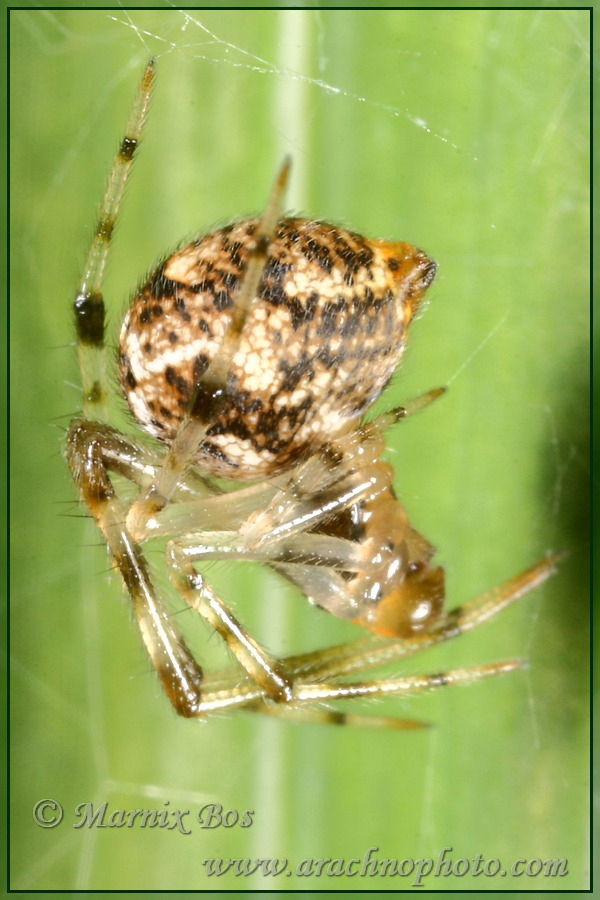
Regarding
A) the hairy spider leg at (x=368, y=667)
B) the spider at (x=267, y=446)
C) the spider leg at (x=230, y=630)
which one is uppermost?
the spider at (x=267, y=446)

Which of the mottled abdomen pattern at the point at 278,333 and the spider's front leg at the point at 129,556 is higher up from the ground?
the mottled abdomen pattern at the point at 278,333

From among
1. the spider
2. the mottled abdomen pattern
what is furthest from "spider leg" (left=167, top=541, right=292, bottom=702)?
the mottled abdomen pattern

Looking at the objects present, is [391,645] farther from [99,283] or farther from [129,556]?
[99,283]

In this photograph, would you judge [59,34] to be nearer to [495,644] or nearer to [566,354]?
[566,354]

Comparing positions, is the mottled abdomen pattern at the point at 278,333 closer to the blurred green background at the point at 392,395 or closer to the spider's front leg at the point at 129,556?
the spider's front leg at the point at 129,556

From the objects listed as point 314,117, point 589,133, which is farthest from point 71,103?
point 589,133

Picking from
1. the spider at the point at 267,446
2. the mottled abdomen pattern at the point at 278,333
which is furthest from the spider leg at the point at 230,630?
the mottled abdomen pattern at the point at 278,333

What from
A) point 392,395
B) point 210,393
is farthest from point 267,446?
point 392,395

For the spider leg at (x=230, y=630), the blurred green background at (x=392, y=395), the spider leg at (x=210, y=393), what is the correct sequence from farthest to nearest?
1. the blurred green background at (x=392, y=395)
2. the spider leg at (x=230, y=630)
3. the spider leg at (x=210, y=393)
